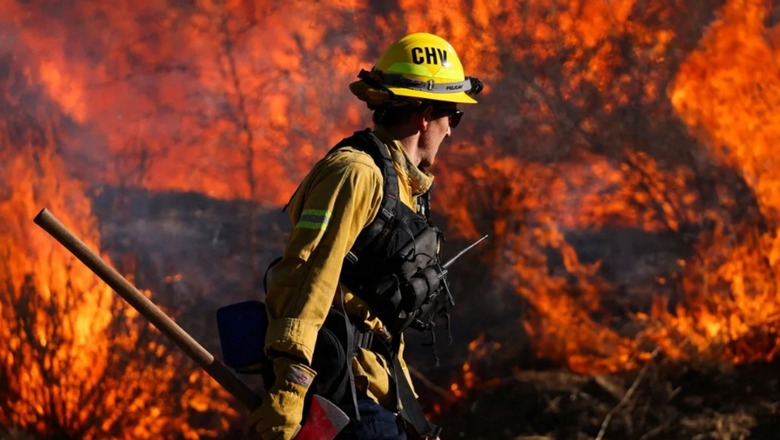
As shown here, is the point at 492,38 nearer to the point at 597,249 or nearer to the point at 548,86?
the point at 548,86

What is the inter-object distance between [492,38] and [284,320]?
4.31m

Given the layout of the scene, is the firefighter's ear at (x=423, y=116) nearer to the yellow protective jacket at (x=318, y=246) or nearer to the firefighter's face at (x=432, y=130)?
the firefighter's face at (x=432, y=130)

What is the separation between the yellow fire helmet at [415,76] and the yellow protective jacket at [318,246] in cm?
38

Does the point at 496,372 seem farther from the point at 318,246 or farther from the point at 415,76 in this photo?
the point at 318,246

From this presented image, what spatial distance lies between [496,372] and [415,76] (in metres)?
3.56

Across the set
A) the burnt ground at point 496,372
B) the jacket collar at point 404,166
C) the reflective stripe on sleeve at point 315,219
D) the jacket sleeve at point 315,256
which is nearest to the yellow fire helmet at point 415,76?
the jacket collar at point 404,166

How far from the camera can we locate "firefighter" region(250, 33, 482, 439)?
2.83 meters

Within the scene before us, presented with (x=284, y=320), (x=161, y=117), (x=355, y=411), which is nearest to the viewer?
(x=284, y=320)

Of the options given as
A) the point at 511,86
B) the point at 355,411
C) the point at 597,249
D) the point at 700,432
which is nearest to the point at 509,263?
the point at 597,249

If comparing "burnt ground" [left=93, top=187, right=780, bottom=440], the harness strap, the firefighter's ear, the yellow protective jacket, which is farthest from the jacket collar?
"burnt ground" [left=93, top=187, right=780, bottom=440]

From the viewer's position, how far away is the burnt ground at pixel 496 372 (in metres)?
6.58

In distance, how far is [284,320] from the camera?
282cm

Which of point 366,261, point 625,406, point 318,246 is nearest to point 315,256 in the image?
point 318,246

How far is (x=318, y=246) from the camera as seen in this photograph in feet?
9.44
